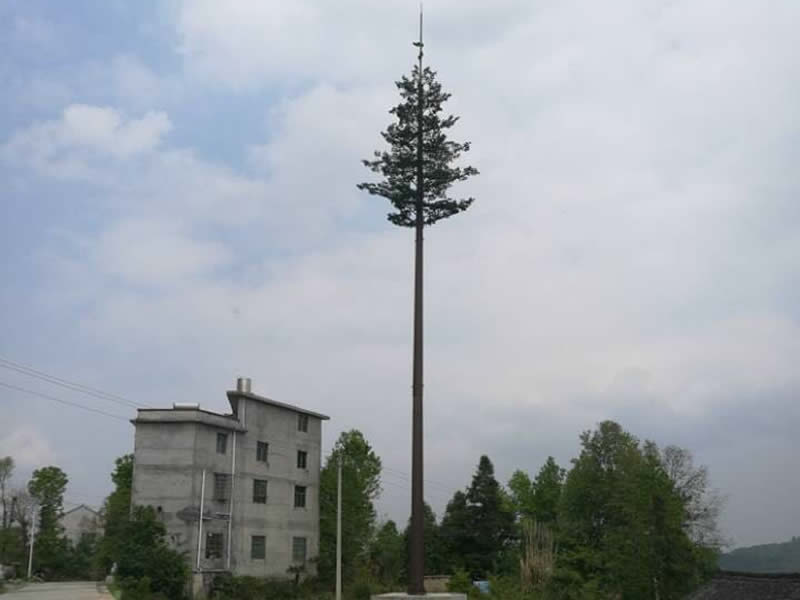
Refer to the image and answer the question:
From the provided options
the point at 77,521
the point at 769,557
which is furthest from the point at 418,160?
the point at 769,557

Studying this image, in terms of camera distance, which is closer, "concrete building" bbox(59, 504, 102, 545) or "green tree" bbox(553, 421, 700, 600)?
"green tree" bbox(553, 421, 700, 600)

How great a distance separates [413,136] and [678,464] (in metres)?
40.6

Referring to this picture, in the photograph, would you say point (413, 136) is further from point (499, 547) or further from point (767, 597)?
point (499, 547)

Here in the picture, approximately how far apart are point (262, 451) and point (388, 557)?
1777 cm

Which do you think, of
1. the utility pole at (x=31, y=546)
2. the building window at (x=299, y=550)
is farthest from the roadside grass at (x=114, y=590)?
the utility pole at (x=31, y=546)

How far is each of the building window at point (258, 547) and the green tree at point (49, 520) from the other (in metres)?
28.5

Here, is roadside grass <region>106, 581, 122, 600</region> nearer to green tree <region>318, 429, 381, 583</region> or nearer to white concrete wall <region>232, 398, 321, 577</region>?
white concrete wall <region>232, 398, 321, 577</region>

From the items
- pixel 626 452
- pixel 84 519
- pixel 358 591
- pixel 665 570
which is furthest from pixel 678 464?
pixel 84 519

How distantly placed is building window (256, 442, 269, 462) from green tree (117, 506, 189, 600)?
8537 mm

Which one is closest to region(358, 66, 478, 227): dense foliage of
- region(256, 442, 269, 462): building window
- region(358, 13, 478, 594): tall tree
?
region(358, 13, 478, 594): tall tree

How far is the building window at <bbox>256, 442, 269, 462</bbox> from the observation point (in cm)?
4947

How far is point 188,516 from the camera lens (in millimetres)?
43406

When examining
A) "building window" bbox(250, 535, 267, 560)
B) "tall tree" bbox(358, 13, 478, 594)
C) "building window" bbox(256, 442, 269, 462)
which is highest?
"tall tree" bbox(358, 13, 478, 594)

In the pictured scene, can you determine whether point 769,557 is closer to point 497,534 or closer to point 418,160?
point 497,534
